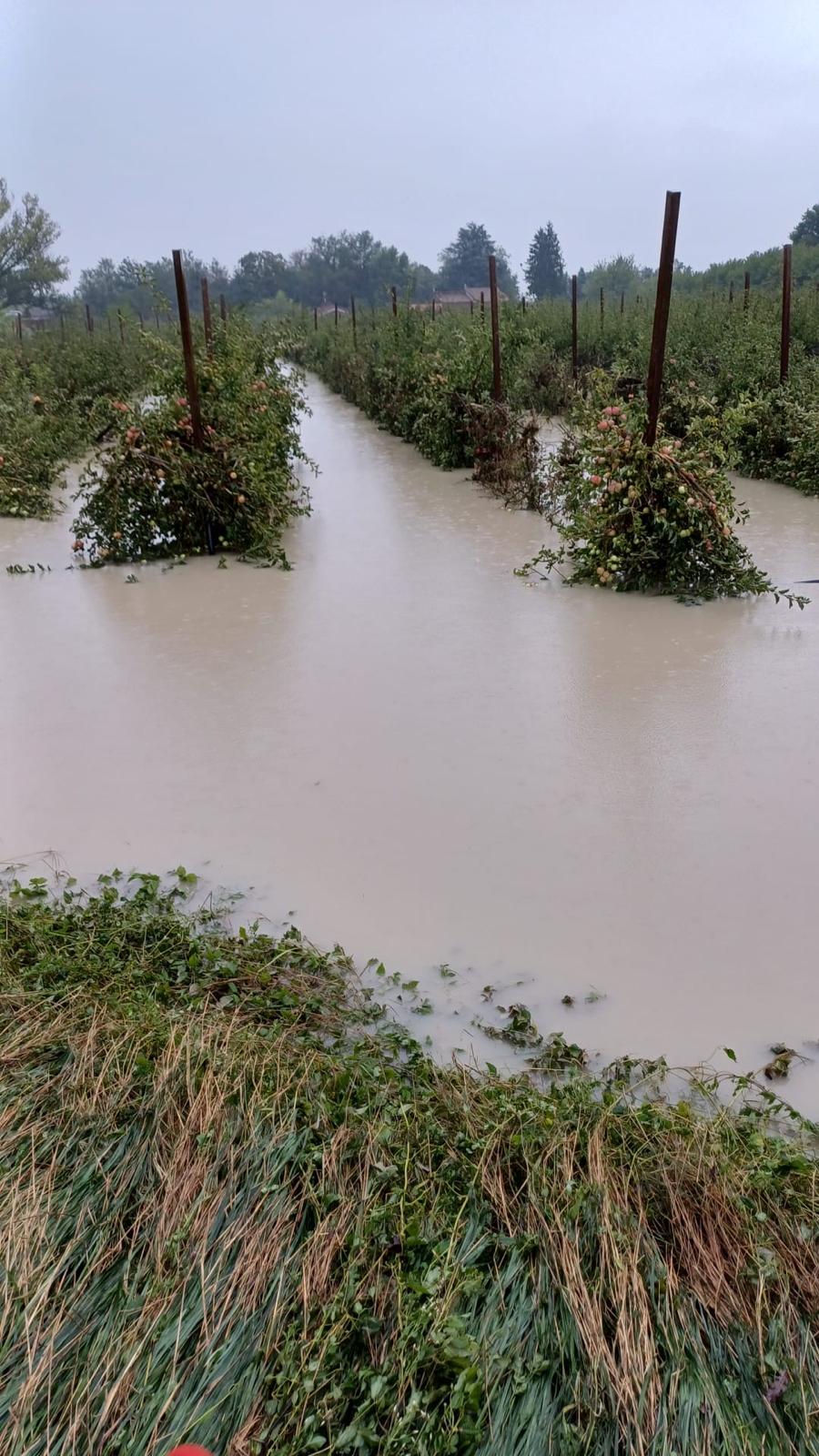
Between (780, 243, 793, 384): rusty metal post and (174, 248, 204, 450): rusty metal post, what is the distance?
4683mm

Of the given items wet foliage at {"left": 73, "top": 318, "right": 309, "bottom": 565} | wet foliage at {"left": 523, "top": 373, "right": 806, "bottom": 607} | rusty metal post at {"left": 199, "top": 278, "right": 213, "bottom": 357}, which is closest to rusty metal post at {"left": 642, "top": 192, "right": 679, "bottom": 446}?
wet foliage at {"left": 523, "top": 373, "right": 806, "bottom": 607}

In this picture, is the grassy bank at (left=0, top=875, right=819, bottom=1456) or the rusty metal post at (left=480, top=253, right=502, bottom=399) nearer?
the grassy bank at (left=0, top=875, right=819, bottom=1456)

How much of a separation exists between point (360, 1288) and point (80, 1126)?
708 mm

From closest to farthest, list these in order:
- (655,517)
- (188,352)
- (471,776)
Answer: (471,776) → (655,517) → (188,352)

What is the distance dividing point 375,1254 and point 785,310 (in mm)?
8371

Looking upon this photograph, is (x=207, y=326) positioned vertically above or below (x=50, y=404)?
above

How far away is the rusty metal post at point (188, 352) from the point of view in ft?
21.0

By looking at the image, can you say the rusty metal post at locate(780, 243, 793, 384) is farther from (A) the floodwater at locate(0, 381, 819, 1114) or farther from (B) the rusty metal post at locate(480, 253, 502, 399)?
(A) the floodwater at locate(0, 381, 819, 1114)

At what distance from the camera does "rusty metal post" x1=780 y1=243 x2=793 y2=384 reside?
26.7 feet

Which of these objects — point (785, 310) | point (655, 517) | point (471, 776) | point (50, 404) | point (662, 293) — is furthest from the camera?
point (50, 404)

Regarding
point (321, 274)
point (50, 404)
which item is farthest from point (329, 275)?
point (50, 404)

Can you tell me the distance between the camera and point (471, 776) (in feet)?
12.1

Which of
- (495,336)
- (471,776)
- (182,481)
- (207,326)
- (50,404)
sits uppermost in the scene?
(207,326)

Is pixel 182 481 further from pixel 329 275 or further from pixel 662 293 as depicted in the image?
pixel 329 275
